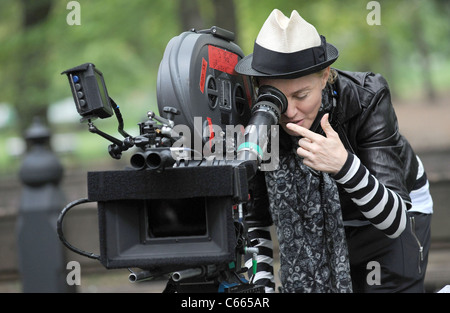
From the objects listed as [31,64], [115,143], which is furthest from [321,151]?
[31,64]

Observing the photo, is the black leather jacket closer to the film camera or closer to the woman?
the woman

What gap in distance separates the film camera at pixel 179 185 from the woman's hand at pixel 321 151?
136 millimetres

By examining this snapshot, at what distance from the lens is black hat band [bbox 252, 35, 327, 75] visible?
2779 mm

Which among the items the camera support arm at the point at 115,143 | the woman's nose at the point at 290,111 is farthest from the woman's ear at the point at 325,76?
the camera support arm at the point at 115,143

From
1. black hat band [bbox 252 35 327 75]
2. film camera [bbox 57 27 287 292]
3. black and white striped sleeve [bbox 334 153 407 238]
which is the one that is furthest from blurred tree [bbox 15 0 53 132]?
black and white striped sleeve [bbox 334 153 407 238]

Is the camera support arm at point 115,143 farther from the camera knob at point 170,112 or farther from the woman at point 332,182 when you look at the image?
the woman at point 332,182

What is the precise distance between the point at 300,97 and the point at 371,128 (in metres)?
0.38

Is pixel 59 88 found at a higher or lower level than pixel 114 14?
lower

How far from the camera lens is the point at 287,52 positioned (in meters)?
2.80

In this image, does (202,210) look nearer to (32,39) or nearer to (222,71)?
(222,71)

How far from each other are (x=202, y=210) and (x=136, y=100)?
33845mm

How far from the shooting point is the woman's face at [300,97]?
2.79 m

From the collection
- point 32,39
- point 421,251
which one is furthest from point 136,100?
point 421,251
